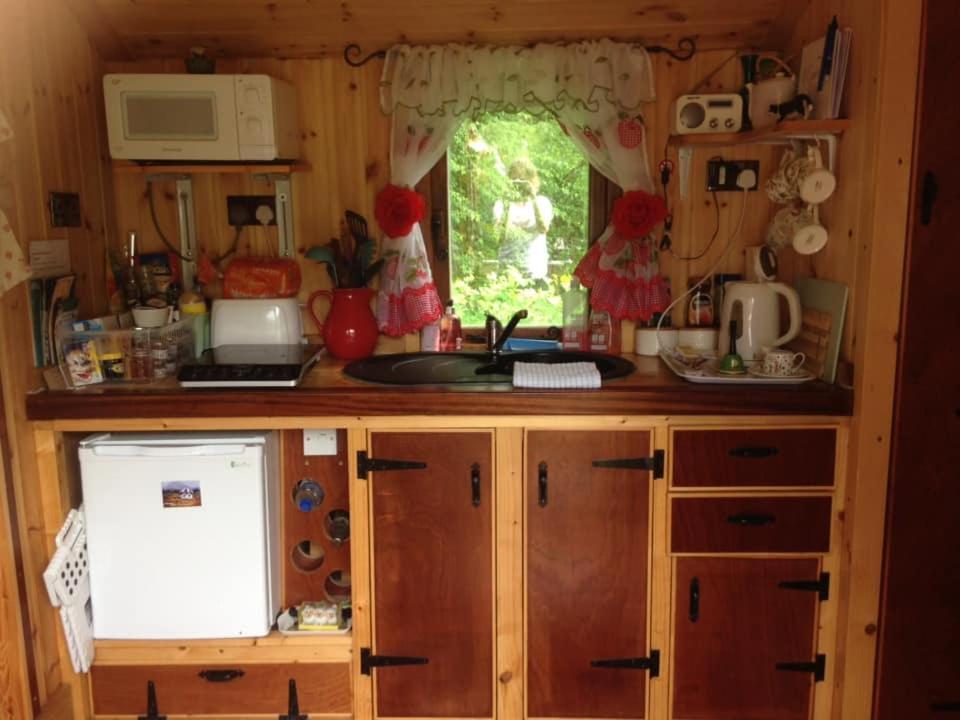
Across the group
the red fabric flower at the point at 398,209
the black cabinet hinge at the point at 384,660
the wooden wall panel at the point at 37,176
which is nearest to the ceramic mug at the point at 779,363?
the red fabric flower at the point at 398,209

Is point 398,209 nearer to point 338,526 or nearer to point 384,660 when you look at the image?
point 338,526

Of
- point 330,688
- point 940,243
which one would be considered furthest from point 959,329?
point 330,688

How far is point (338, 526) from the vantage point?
236 centimetres

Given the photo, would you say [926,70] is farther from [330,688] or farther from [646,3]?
[330,688]

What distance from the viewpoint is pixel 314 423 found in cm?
206

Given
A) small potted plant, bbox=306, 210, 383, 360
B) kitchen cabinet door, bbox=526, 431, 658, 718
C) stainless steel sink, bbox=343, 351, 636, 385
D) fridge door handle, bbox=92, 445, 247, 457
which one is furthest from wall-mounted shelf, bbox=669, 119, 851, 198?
fridge door handle, bbox=92, 445, 247, 457

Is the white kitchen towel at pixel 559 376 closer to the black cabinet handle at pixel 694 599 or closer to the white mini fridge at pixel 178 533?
the black cabinet handle at pixel 694 599

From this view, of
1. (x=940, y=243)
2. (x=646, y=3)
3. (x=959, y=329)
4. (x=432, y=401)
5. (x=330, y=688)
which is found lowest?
(x=330, y=688)

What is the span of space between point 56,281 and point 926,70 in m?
2.18

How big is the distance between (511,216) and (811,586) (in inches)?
54.6

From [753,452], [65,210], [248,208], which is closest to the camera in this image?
[753,452]

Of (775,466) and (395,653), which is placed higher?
(775,466)

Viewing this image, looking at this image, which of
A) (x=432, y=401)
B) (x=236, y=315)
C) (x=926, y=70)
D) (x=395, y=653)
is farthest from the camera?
(x=236, y=315)

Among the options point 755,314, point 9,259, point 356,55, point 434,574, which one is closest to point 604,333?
point 755,314
